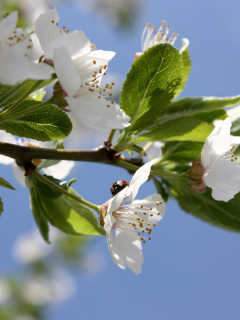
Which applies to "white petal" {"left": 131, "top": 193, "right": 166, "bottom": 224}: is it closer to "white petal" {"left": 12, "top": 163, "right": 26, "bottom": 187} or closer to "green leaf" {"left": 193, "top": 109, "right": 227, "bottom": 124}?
"green leaf" {"left": 193, "top": 109, "right": 227, "bottom": 124}

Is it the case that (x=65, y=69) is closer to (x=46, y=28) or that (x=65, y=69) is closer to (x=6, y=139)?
(x=46, y=28)

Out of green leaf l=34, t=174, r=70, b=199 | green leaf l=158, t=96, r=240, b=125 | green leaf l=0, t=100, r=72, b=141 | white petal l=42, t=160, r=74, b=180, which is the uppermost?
green leaf l=158, t=96, r=240, b=125

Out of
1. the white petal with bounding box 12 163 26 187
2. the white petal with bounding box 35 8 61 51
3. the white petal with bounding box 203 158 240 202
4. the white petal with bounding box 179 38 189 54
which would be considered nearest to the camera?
the white petal with bounding box 35 8 61 51

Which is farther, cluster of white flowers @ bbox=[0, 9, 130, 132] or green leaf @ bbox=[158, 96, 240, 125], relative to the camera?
green leaf @ bbox=[158, 96, 240, 125]

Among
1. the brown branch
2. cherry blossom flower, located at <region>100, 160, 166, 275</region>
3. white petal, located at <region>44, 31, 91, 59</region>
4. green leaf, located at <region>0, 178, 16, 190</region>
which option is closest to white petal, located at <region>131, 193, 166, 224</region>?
cherry blossom flower, located at <region>100, 160, 166, 275</region>

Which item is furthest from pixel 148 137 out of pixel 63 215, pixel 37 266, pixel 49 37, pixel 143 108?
pixel 37 266

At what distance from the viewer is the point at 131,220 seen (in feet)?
3.01

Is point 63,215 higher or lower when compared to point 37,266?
higher

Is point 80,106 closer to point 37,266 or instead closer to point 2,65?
point 2,65

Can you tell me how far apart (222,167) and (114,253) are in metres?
0.34

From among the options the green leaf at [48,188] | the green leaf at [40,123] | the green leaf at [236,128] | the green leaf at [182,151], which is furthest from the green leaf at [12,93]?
the green leaf at [236,128]

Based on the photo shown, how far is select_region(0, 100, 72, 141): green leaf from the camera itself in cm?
75

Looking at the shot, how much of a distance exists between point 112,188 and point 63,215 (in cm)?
25

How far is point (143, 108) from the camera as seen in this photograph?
949mm
